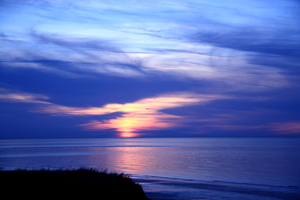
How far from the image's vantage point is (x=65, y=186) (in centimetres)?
1105

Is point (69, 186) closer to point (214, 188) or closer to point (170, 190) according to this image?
point (170, 190)

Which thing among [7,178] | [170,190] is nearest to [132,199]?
[7,178]

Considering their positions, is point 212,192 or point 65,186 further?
point 212,192

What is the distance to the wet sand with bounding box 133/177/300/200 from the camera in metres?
16.8

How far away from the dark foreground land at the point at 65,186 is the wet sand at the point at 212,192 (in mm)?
4358

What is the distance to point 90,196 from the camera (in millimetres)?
11117

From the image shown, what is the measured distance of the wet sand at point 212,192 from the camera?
1680cm

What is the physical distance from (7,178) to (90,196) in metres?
3.41

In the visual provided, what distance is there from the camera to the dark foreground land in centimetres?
1045

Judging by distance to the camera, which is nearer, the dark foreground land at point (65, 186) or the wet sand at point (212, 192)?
the dark foreground land at point (65, 186)

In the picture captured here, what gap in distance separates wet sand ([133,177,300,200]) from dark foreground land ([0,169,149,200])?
4.36m

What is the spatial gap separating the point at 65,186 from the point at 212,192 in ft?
35.0

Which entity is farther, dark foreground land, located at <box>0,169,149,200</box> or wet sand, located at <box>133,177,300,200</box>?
wet sand, located at <box>133,177,300,200</box>

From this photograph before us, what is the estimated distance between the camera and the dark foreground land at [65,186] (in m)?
10.5
